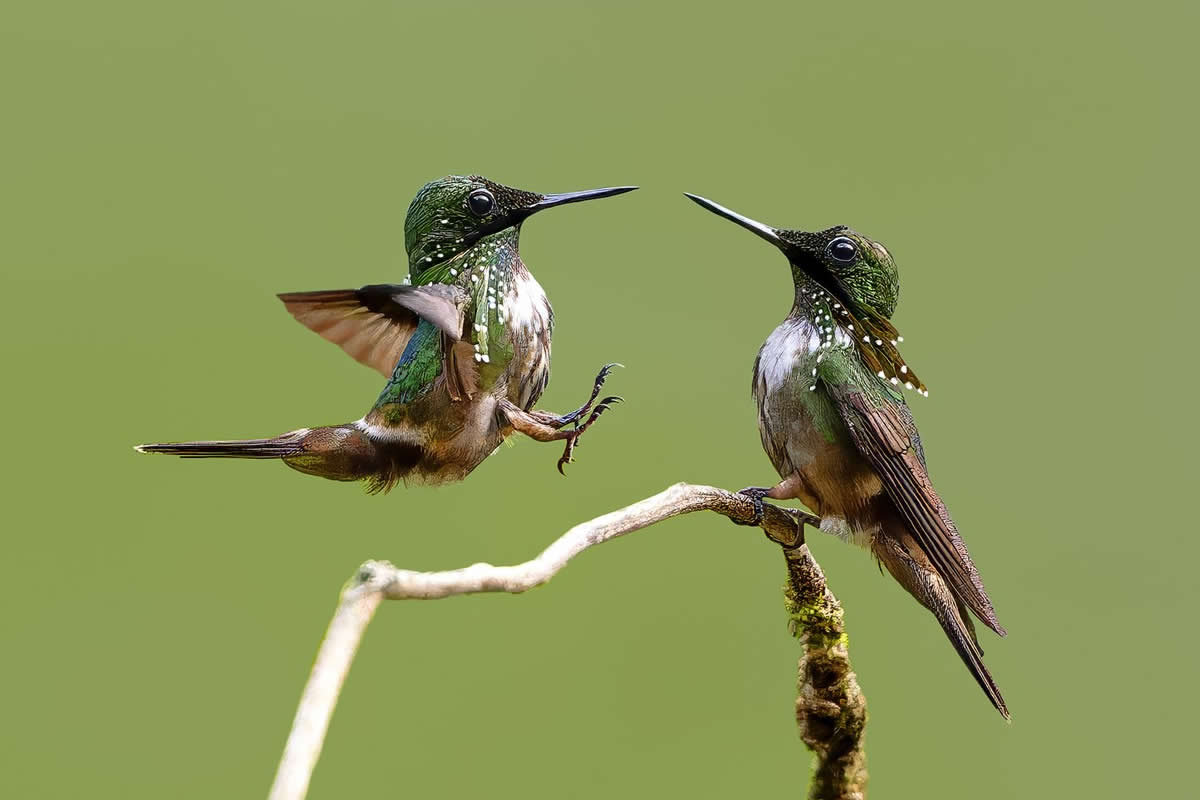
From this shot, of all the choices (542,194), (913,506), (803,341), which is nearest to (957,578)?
(913,506)

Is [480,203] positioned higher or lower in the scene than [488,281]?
higher

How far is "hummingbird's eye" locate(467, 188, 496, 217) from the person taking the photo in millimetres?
3281

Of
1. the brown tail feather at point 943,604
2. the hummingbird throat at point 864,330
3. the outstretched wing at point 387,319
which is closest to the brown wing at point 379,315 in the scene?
the outstretched wing at point 387,319

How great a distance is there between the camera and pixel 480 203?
10.8 ft

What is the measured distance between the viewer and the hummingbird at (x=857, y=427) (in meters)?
3.30

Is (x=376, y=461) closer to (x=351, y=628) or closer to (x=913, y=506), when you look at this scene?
(x=351, y=628)

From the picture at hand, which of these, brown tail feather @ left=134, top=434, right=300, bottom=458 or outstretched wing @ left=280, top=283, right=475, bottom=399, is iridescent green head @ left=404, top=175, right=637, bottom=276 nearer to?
outstretched wing @ left=280, top=283, right=475, bottom=399

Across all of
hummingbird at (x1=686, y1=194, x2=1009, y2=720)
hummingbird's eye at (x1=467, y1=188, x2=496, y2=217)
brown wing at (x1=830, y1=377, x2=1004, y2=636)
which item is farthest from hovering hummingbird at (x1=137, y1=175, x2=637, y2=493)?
brown wing at (x1=830, y1=377, x2=1004, y2=636)

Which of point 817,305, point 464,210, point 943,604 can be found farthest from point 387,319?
point 943,604

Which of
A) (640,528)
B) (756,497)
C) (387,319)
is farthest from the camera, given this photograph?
(756,497)

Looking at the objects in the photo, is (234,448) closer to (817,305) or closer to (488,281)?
(488,281)

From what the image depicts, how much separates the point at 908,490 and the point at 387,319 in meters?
1.51

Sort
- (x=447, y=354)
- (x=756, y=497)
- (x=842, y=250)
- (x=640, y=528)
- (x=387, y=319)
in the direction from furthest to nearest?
(x=842, y=250) → (x=756, y=497) → (x=387, y=319) → (x=447, y=354) → (x=640, y=528)

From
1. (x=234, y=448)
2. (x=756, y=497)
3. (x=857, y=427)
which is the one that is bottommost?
(x=234, y=448)
